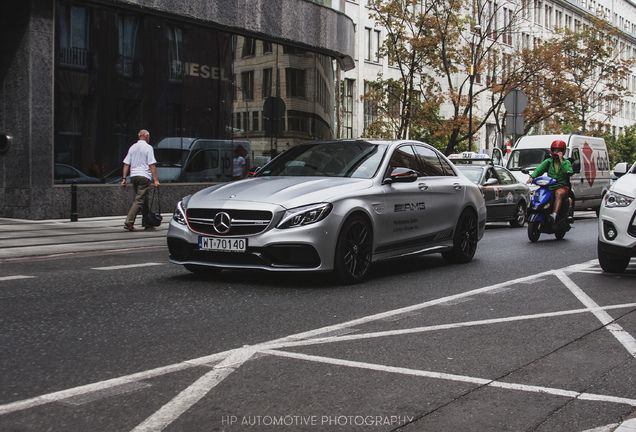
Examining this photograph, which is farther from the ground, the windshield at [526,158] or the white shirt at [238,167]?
the windshield at [526,158]

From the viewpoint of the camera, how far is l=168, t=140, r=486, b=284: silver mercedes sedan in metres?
7.82

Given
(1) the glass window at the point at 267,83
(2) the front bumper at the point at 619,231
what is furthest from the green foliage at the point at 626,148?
(2) the front bumper at the point at 619,231

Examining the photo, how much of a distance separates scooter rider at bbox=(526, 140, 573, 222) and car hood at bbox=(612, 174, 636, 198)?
4.71 meters

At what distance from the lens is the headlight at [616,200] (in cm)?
955

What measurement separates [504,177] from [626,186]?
36.2ft

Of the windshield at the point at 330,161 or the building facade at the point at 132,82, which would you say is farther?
the building facade at the point at 132,82

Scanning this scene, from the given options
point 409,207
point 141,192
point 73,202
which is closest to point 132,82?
point 73,202

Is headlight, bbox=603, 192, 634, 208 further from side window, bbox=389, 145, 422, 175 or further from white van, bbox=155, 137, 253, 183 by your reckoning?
white van, bbox=155, 137, 253, 183

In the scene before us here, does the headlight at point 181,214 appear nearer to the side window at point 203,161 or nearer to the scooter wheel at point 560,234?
the scooter wheel at point 560,234

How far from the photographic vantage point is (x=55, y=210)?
1795 centimetres

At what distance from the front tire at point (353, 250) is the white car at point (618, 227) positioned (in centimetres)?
291

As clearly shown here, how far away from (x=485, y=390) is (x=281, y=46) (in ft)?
73.1

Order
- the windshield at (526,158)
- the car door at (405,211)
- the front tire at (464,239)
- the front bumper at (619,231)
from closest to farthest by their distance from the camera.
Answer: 1. the car door at (405,211)
2. the front bumper at (619,231)
3. the front tire at (464,239)
4. the windshield at (526,158)

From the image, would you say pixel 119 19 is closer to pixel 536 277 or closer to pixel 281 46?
pixel 281 46
